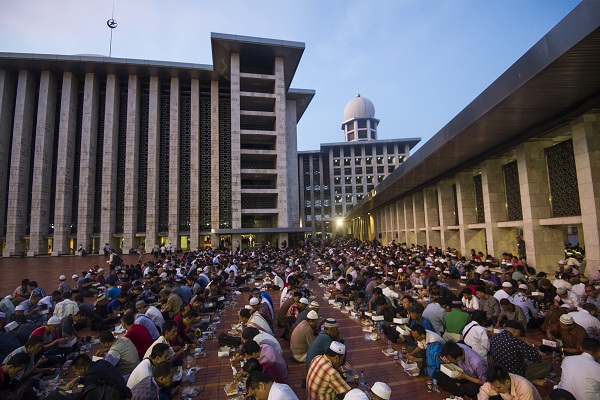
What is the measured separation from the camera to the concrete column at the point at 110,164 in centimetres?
3441

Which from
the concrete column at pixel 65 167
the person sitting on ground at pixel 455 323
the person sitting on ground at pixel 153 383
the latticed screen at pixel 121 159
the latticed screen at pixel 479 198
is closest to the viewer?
the person sitting on ground at pixel 153 383

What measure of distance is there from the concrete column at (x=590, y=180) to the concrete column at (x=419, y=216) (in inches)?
676

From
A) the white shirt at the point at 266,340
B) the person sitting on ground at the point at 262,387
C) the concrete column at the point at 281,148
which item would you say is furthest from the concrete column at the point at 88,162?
the person sitting on ground at the point at 262,387

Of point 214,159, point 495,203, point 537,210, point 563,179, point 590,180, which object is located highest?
point 214,159

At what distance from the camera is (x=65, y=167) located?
34094 mm

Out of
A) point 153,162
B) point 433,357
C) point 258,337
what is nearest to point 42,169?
point 153,162

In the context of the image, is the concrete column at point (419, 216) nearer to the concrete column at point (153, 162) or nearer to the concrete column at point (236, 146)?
the concrete column at point (236, 146)

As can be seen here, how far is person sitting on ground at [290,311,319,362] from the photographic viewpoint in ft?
19.8

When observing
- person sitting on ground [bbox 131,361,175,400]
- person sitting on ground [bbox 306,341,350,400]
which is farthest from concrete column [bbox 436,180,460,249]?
person sitting on ground [bbox 131,361,175,400]

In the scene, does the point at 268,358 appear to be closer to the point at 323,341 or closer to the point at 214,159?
the point at 323,341

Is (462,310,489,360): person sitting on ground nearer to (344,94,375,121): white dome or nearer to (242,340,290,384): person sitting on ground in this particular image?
(242,340,290,384): person sitting on ground

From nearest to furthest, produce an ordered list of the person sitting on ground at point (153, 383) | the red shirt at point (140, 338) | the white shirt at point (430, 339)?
the person sitting on ground at point (153, 383) < the white shirt at point (430, 339) < the red shirt at point (140, 338)

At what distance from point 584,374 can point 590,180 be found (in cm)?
977

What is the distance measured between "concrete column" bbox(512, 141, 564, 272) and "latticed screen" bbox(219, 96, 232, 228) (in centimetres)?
2905
